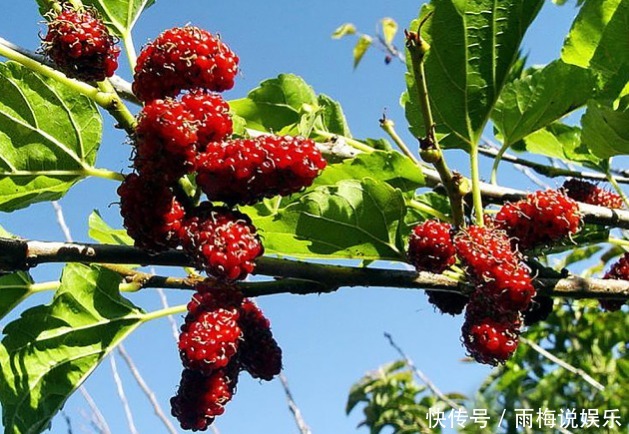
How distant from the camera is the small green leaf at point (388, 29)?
3.65 m

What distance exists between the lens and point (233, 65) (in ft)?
3.08

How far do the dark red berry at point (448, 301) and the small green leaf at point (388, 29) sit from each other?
8.64ft

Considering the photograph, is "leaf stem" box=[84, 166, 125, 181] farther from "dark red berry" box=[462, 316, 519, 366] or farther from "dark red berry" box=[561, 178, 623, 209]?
"dark red berry" box=[561, 178, 623, 209]

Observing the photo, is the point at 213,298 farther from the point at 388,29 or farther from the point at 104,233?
the point at 388,29

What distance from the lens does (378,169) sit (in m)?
1.21

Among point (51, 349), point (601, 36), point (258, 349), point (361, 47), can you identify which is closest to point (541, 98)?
point (601, 36)

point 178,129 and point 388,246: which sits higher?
point 178,129

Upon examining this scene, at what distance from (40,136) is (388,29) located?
9.16 feet

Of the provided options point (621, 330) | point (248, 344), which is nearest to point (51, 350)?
point (248, 344)

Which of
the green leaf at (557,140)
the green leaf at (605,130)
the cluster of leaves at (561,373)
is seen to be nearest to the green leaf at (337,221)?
the green leaf at (605,130)

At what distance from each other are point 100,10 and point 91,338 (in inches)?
20.6

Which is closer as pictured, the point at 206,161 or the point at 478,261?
the point at 206,161

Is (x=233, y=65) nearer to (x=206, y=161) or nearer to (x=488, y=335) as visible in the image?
(x=206, y=161)

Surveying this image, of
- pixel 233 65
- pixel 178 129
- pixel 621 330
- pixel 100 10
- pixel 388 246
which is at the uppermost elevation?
pixel 100 10
